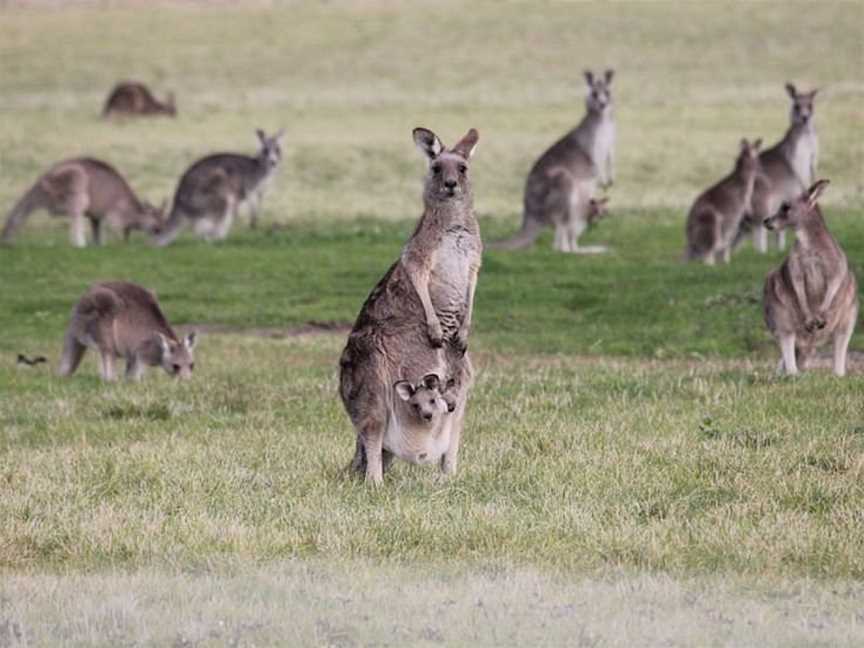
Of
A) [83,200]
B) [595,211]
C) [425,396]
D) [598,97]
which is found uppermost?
[598,97]

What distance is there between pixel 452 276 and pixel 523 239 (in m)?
14.9

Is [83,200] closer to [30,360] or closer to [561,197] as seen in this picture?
[561,197]

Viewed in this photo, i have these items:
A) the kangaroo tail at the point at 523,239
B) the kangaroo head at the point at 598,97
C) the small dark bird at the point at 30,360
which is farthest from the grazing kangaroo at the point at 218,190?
the small dark bird at the point at 30,360

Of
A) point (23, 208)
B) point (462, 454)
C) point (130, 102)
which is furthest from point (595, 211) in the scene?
point (130, 102)

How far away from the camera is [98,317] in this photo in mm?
15758

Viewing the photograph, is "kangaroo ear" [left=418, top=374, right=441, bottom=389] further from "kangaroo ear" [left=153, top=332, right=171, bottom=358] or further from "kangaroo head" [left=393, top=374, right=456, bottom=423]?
"kangaroo ear" [left=153, top=332, right=171, bottom=358]

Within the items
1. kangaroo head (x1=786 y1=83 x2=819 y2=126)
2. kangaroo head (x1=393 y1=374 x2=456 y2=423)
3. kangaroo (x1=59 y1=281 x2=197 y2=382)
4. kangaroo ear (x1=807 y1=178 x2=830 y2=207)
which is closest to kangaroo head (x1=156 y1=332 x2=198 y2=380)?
kangaroo (x1=59 y1=281 x2=197 y2=382)

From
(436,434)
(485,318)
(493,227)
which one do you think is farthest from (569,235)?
(436,434)

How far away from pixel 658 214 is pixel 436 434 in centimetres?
2033

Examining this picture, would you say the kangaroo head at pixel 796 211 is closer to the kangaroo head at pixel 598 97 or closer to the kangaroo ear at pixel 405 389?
the kangaroo ear at pixel 405 389

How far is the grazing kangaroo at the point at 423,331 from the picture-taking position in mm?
9062

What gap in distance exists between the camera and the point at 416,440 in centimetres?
910

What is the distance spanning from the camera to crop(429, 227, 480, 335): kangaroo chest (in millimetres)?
9328

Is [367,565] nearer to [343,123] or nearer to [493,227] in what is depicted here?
[493,227]
